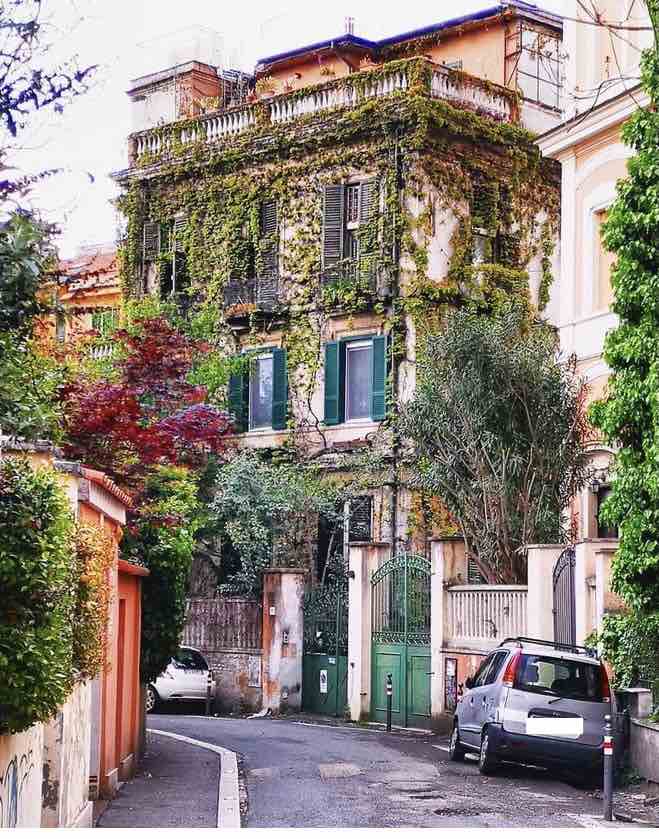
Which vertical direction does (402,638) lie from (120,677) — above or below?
above

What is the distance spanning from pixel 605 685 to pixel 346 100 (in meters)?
21.1

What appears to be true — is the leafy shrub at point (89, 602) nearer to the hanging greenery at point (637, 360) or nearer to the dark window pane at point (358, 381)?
the hanging greenery at point (637, 360)

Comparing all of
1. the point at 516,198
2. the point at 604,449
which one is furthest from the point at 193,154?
the point at 604,449

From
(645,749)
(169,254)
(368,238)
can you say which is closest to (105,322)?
(645,749)

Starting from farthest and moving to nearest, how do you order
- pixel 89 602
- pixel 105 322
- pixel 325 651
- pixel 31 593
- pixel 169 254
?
1. pixel 169 254
2. pixel 325 651
3. pixel 105 322
4. pixel 89 602
5. pixel 31 593

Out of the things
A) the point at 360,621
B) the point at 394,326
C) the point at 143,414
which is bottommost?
the point at 360,621

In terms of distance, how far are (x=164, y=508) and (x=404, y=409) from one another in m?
8.31

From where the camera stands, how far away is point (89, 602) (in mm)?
12711

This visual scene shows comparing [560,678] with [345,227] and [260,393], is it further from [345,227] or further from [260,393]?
[260,393]

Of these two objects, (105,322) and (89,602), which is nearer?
(89,602)

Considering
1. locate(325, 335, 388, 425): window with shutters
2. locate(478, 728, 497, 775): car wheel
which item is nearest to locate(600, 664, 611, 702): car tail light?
locate(478, 728, 497, 775): car wheel

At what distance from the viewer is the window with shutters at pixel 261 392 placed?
124 feet

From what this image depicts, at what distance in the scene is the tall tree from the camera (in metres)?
28.2

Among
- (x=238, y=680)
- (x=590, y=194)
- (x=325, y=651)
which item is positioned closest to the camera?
(x=590, y=194)
